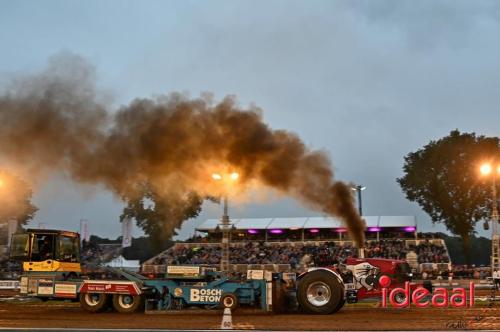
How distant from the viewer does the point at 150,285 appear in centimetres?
1623

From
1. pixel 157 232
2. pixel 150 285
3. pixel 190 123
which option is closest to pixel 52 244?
pixel 150 285

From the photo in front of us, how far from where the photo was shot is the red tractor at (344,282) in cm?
1546

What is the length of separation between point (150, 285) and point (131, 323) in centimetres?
245

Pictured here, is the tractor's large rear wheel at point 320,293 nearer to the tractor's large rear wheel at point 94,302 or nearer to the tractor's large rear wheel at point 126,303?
the tractor's large rear wheel at point 126,303

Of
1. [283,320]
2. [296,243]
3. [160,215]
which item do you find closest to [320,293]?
[283,320]

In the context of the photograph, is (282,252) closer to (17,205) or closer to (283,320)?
(17,205)

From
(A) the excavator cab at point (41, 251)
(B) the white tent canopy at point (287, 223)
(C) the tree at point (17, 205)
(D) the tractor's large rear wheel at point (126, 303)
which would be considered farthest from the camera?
(C) the tree at point (17, 205)

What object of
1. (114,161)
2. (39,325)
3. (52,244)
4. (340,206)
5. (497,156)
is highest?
(497,156)

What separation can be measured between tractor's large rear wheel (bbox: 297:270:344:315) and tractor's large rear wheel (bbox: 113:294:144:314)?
4886 mm

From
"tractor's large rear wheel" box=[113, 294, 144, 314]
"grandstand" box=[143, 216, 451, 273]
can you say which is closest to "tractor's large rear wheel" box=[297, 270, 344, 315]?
"tractor's large rear wheel" box=[113, 294, 144, 314]

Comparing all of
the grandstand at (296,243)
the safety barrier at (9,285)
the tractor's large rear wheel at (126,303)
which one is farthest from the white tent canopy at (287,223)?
the tractor's large rear wheel at (126,303)

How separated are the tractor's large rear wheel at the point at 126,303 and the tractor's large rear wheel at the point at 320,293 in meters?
4.89

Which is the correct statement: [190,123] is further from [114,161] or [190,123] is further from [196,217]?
[196,217]

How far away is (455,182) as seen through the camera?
51062mm
